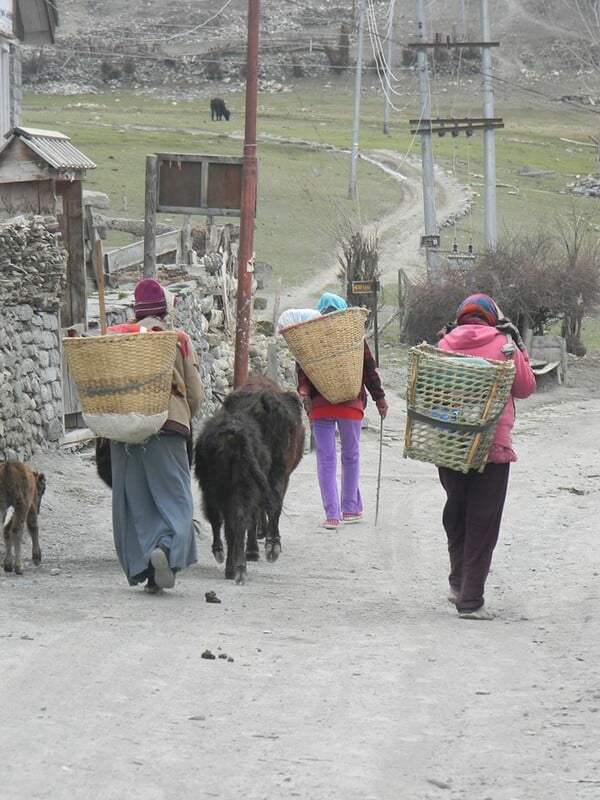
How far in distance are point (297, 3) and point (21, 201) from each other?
3532 inches

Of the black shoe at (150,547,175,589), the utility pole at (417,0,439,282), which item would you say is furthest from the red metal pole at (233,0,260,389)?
the utility pole at (417,0,439,282)

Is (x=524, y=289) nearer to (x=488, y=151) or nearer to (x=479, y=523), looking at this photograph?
(x=488, y=151)

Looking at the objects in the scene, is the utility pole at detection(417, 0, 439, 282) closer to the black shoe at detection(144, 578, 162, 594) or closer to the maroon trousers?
the maroon trousers

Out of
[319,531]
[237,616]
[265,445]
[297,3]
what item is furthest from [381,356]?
[297,3]

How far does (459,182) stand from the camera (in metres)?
55.5

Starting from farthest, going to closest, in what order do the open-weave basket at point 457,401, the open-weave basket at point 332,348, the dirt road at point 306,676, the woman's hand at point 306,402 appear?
the woman's hand at point 306,402, the open-weave basket at point 332,348, the open-weave basket at point 457,401, the dirt road at point 306,676

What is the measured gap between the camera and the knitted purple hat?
8.92 m

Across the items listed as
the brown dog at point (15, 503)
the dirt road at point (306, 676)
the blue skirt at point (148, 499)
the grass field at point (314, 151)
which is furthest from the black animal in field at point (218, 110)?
the blue skirt at point (148, 499)

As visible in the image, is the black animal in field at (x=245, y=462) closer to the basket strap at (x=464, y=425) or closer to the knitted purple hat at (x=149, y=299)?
the knitted purple hat at (x=149, y=299)

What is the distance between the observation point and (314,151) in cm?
5475

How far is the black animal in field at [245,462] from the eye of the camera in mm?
9164

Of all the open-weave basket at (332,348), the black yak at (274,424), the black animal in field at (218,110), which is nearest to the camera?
the black yak at (274,424)

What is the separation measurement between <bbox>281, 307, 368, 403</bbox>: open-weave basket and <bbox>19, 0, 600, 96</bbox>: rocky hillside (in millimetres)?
69701

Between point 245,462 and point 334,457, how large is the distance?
2.45 m
